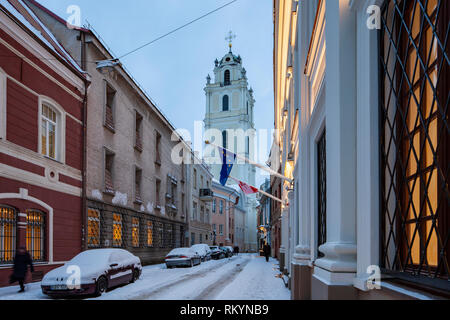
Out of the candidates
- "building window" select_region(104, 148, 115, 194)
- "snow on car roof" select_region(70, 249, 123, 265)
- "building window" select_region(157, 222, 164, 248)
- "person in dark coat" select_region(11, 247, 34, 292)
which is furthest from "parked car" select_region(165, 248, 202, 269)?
"person in dark coat" select_region(11, 247, 34, 292)

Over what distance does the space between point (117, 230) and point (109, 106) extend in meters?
7.07

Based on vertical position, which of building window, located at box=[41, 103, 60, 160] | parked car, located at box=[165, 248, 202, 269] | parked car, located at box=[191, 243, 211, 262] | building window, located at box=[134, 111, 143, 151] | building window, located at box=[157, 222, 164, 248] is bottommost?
parked car, located at box=[191, 243, 211, 262]

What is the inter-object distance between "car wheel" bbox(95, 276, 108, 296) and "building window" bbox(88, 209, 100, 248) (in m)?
6.08

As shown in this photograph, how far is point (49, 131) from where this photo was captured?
49.6 ft

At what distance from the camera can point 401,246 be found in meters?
3.13

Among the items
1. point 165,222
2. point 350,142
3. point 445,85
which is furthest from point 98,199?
point 445,85

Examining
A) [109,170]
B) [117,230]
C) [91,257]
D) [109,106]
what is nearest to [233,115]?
[109,106]

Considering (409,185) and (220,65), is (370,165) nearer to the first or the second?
(409,185)

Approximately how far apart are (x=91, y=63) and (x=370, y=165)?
17.7 meters

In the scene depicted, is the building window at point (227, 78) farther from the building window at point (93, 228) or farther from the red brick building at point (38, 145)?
the building window at point (93, 228)

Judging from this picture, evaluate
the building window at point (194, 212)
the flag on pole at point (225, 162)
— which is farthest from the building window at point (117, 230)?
the building window at point (194, 212)

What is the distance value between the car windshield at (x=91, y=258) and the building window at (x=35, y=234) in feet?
7.44

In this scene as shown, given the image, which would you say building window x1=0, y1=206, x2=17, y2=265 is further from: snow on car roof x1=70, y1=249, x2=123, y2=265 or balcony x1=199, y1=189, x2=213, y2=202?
balcony x1=199, y1=189, x2=213, y2=202

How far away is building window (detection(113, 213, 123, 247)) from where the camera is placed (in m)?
20.5
